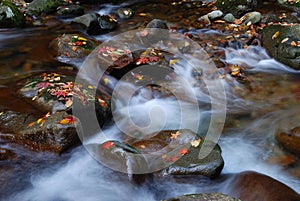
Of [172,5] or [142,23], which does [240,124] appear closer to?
[142,23]

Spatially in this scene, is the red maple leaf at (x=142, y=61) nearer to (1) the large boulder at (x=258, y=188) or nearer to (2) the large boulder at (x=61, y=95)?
(2) the large boulder at (x=61, y=95)

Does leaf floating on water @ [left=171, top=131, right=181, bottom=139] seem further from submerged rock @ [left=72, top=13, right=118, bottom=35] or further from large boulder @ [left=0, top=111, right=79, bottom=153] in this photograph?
submerged rock @ [left=72, top=13, right=118, bottom=35]

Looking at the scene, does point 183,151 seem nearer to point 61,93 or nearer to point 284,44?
point 61,93

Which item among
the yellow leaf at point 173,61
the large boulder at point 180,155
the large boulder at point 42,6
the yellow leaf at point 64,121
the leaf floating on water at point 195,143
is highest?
the large boulder at point 42,6

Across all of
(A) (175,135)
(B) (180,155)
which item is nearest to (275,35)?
(A) (175,135)

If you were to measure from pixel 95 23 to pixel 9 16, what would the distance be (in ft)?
8.86

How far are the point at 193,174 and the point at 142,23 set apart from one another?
6966 millimetres

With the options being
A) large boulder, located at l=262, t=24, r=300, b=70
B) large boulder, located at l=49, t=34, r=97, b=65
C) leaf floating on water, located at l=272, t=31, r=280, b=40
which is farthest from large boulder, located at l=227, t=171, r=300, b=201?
leaf floating on water, located at l=272, t=31, r=280, b=40

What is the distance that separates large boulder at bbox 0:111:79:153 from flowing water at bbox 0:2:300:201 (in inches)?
4.9

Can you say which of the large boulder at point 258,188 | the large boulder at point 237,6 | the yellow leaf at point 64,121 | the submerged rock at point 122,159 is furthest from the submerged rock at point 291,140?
the large boulder at point 237,6

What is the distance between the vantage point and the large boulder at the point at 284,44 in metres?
7.32

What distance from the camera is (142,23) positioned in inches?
393

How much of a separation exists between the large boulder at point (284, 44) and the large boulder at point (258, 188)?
168 inches

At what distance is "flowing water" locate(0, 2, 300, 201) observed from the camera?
4.07 m
